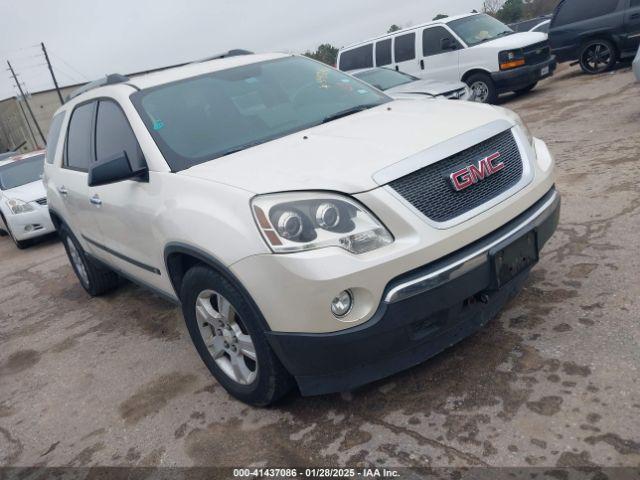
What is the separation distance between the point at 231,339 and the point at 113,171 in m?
1.11

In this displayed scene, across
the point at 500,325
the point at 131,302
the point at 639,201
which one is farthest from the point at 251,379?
the point at 639,201

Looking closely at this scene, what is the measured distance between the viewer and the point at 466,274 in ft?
8.21

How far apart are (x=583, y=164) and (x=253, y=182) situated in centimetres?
451

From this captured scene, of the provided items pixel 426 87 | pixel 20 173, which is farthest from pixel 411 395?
pixel 20 173

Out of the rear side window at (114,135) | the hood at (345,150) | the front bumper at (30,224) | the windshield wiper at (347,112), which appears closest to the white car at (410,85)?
the windshield wiper at (347,112)

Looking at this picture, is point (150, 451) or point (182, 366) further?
point (182, 366)

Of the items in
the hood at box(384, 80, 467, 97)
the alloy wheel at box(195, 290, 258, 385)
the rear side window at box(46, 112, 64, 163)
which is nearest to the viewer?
the alloy wheel at box(195, 290, 258, 385)

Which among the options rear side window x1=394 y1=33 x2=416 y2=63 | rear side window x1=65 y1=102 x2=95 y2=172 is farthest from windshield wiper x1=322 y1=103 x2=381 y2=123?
rear side window x1=394 y1=33 x2=416 y2=63

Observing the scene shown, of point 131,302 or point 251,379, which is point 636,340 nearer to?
point 251,379

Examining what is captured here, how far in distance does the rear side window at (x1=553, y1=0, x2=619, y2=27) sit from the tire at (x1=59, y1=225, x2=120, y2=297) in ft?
33.5

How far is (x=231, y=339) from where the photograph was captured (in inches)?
115

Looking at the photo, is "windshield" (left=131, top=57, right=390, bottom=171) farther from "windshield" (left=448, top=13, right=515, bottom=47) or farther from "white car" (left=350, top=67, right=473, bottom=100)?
"windshield" (left=448, top=13, right=515, bottom=47)

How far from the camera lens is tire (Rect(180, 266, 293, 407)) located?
2650mm

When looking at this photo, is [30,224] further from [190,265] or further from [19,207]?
[190,265]
